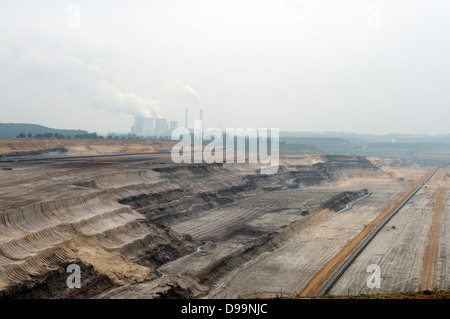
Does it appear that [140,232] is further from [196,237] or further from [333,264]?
[333,264]

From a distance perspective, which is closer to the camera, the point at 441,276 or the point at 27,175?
the point at 441,276

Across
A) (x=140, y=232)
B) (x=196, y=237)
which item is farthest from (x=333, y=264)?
(x=140, y=232)

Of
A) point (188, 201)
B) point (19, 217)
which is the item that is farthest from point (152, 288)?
point (188, 201)

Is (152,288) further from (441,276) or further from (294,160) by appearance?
(294,160)

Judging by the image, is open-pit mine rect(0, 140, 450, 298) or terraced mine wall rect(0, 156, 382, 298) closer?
terraced mine wall rect(0, 156, 382, 298)

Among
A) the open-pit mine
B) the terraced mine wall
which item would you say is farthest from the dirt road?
the terraced mine wall

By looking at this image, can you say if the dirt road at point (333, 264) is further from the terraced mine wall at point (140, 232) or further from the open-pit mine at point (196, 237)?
the terraced mine wall at point (140, 232)

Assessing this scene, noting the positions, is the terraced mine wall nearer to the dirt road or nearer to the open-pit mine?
the open-pit mine

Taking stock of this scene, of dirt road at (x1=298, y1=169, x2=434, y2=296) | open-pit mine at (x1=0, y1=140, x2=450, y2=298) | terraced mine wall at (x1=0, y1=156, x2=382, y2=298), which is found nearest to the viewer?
terraced mine wall at (x1=0, y1=156, x2=382, y2=298)
